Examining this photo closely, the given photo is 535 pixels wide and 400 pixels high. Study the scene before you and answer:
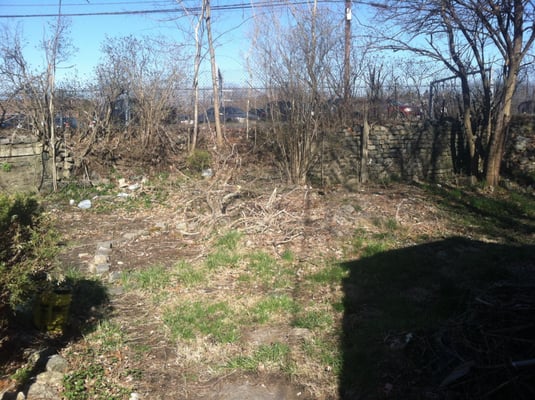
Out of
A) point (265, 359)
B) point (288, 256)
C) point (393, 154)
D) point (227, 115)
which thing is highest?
point (227, 115)

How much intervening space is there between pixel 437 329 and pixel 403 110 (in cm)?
994

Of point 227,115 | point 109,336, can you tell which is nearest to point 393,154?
point 227,115

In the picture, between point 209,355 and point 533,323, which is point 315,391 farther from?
point 533,323

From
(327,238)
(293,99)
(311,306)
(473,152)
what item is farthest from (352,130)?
(311,306)

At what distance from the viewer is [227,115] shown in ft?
A: 47.1

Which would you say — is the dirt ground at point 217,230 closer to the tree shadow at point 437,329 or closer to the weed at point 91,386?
the weed at point 91,386

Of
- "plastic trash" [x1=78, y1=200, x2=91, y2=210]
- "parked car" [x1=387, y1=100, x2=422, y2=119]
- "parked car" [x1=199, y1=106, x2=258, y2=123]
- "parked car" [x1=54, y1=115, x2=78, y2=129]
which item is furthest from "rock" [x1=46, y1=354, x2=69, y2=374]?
"parked car" [x1=387, y1=100, x2=422, y2=119]

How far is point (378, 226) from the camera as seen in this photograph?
8.20 meters

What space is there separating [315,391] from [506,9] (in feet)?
30.5

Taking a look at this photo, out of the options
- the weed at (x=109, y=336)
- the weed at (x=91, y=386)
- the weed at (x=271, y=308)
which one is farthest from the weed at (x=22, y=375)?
the weed at (x=271, y=308)

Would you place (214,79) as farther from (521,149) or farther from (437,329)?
(437,329)

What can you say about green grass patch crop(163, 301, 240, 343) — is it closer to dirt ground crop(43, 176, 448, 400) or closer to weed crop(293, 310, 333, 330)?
dirt ground crop(43, 176, 448, 400)

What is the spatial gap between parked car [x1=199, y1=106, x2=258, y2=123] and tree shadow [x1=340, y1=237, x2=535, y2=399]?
26.7 feet

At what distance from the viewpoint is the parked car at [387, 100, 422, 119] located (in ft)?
43.0
